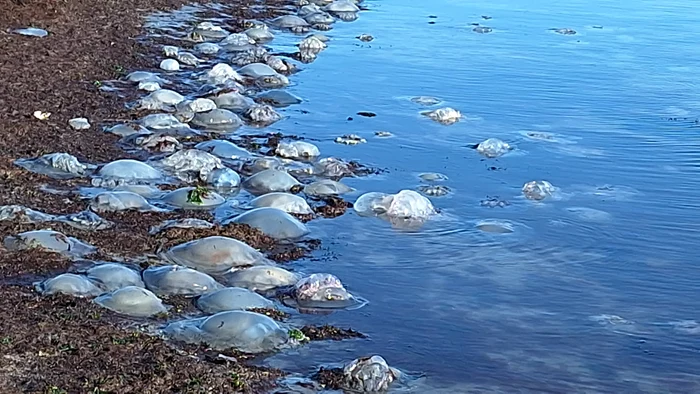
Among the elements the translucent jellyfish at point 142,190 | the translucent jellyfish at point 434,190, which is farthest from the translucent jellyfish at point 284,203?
the translucent jellyfish at point 434,190

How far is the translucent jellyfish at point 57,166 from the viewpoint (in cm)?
768

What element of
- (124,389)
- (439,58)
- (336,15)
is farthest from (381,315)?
(336,15)

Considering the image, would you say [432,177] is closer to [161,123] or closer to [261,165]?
[261,165]

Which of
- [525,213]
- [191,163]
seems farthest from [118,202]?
[525,213]

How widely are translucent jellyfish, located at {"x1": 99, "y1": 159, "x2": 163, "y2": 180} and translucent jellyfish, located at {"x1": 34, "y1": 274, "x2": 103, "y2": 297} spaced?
2008mm

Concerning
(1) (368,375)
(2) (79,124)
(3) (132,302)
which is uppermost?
(1) (368,375)

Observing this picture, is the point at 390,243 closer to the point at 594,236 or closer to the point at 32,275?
the point at 594,236

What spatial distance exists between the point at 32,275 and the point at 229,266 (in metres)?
1.07

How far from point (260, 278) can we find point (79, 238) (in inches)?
45.0

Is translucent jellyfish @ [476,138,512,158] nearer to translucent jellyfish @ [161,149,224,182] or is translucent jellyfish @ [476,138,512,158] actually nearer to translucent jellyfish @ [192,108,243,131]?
translucent jellyfish @ [192,108,243,131]

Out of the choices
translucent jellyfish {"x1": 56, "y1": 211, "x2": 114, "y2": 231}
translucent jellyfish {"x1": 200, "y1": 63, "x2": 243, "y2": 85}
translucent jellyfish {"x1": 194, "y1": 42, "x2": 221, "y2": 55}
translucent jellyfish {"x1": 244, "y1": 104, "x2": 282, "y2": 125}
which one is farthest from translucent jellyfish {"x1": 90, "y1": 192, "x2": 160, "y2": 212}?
translucent jellyfish {"x1": 194, "y1": 42, "x2": 221, "y2": 55}

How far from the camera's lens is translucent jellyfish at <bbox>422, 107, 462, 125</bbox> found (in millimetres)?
9930

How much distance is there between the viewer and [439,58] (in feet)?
41.8

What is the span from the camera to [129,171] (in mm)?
7750
